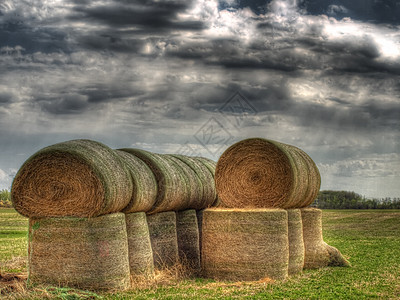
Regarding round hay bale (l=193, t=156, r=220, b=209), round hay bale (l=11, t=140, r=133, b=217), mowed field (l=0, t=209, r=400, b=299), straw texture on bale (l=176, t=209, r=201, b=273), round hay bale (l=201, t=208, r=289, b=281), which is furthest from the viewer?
round hay bale (l=193, t=156, r=220, b=209)

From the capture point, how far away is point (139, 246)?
33.6ft

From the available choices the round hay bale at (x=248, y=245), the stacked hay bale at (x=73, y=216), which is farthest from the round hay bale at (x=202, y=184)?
the stacked hay bale at (x=73, y=216)

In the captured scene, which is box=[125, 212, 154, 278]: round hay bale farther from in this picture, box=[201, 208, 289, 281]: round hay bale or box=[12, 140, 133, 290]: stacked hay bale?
box=[201, 208, 289, 281]: round hay bale

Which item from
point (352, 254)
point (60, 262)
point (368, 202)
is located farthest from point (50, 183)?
point (368, 202)

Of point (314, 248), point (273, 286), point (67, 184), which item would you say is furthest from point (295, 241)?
point (67, 184)

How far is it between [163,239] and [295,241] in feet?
9.83

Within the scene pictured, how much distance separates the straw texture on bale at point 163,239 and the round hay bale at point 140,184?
21.6 inches

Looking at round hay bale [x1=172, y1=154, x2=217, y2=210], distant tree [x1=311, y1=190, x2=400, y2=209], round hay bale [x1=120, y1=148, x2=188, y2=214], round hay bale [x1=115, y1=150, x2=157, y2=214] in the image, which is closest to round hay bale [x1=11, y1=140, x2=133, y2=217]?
round hay bale [x1=115, y1=150, x2=157, y2=214]

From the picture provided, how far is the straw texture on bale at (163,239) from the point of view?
11.3 meters

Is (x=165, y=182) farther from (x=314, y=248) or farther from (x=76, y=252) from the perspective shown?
(x=314, y=248)

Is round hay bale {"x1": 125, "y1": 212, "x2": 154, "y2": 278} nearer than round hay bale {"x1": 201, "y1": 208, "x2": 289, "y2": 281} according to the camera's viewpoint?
Yes

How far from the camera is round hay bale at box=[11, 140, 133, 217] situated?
29.7 feet

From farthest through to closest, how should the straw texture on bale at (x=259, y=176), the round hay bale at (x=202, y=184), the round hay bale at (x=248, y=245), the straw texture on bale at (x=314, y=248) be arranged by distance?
the straw texture on bale at (x=314, y=248) → the round hay bale at (x=202, y=184) → the straw texture on bale at (x=259, y=176) → the round hay bale at (x=248, y=245)

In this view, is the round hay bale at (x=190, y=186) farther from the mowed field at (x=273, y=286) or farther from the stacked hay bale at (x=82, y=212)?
the stacked hay bale at (x=82, y=212)
